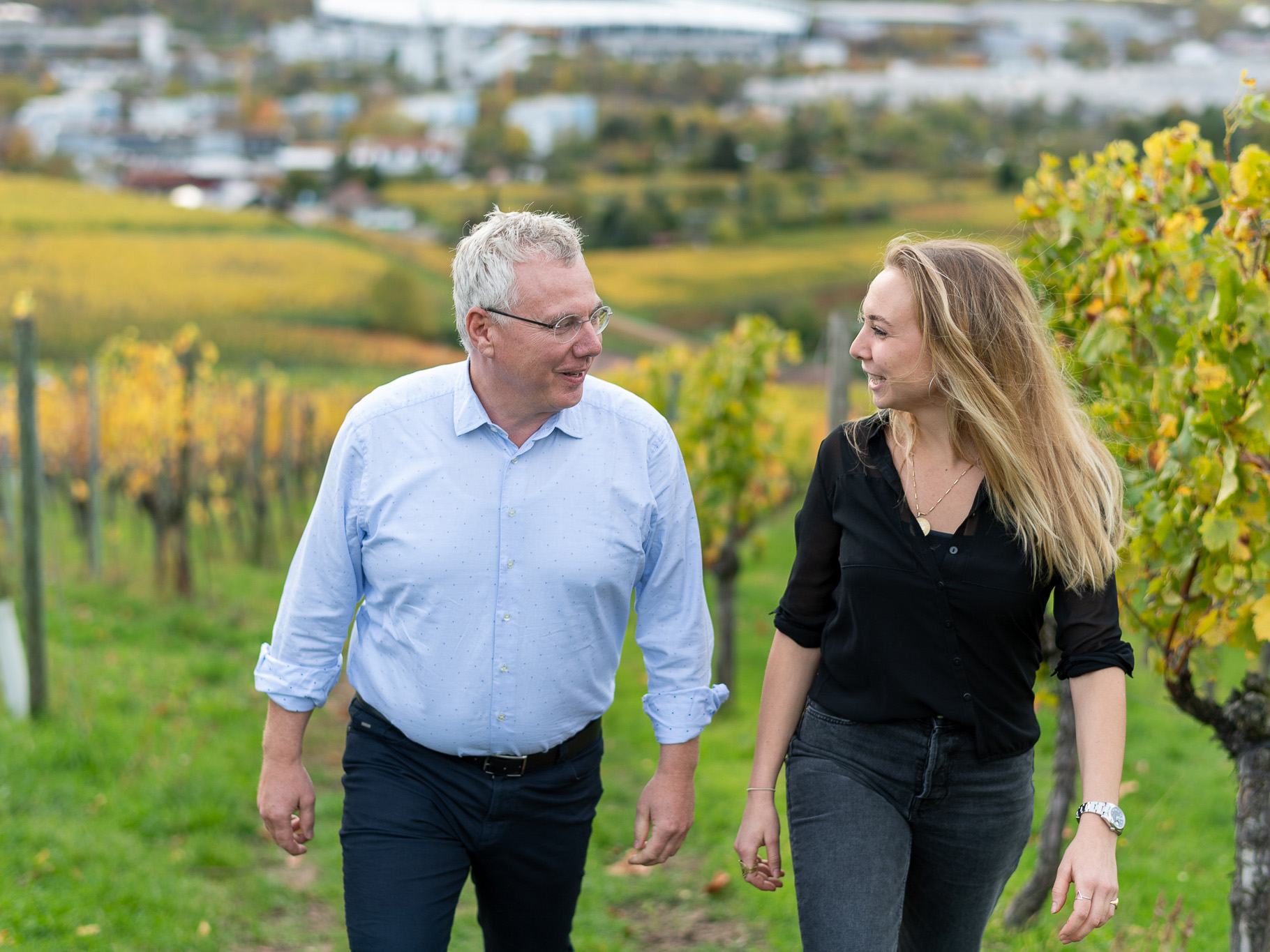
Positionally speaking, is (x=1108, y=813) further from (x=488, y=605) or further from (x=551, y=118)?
(x=551, y=118)

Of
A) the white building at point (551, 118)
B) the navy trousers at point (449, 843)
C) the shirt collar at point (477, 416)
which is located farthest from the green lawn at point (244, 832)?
the white building at point (551, 118)

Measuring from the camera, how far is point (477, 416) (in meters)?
2.38

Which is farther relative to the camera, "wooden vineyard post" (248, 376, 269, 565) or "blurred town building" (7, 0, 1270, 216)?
"blurred town building" (7, 0, 1270, 216)

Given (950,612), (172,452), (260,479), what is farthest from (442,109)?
(950,612)

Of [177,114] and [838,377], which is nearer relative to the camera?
[838,377]

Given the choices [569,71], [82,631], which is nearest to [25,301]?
[82,631]

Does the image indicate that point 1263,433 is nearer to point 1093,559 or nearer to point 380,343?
point 1093,559

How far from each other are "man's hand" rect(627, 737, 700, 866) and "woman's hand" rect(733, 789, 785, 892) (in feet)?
0.75

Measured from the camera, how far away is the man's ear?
2348 mm

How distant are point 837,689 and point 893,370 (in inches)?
23.4

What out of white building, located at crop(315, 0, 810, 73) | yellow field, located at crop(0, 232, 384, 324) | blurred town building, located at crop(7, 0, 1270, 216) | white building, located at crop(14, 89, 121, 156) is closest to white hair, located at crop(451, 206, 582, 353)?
yellow field, located at crop(0, 232, 384, 324)

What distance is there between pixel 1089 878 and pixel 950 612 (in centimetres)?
47

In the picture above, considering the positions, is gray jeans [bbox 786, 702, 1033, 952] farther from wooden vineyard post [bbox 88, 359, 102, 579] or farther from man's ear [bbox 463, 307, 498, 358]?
wooden vineyard post [bbox 88, 359, 102, 579]

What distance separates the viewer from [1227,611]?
2.71 meters
